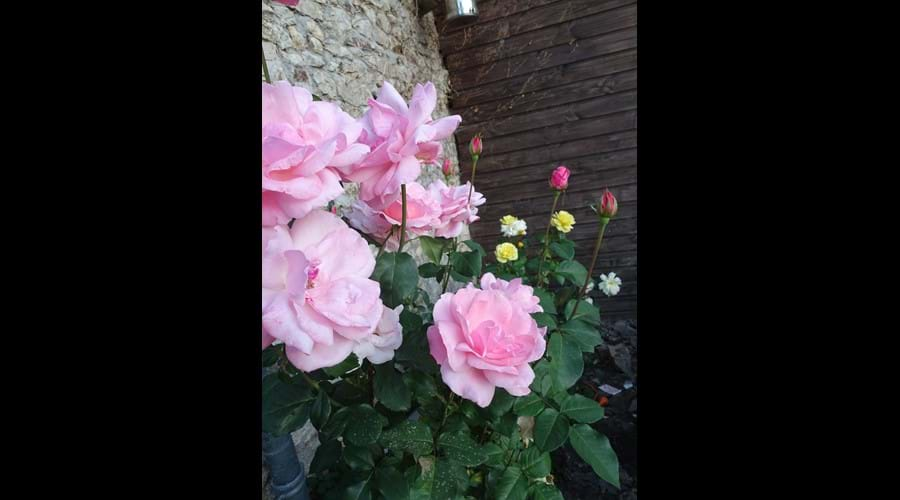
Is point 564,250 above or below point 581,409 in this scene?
above

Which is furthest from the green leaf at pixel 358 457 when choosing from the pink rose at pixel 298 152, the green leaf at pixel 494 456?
the pink rose at pixel 298 152

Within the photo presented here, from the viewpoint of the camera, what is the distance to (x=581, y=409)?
820 mm

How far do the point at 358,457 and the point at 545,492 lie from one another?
387mm

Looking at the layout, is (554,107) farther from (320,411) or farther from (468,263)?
(320,411)

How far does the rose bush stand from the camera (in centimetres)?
36

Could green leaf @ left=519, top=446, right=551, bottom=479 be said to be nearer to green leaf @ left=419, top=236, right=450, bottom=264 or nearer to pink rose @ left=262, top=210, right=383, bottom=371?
green leaf @ left=419, top=236, right=450, bottom=264

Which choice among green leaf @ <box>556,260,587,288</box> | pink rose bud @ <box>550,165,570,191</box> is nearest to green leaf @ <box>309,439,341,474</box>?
green leaf @ <box>556,260,587,288</box>

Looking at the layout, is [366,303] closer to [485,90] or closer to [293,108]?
[293,108]

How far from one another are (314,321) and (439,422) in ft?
1.53

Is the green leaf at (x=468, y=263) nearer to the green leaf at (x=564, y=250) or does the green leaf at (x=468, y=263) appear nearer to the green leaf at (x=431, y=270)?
the green leaf at (x=431, y=270)

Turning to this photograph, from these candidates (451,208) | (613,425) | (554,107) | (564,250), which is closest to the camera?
(451,208)

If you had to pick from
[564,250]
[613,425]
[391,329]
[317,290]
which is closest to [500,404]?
[391,329]
